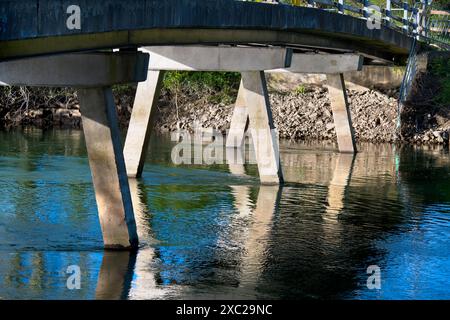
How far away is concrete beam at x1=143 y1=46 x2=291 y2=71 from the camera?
25000 millimetres

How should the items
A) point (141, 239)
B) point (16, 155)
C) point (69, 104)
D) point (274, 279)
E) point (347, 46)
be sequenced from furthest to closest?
point (69, 104)
point (16, 155)
point (347, 46)
point (141, 239)
point (274, 279)

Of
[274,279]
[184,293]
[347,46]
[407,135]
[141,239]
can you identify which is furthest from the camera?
[407,135]

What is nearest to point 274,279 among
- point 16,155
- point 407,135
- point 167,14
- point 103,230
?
point 103,230

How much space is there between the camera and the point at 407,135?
40.1 meters

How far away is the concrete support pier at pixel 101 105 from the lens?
642 inches

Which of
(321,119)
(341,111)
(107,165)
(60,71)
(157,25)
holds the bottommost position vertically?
(321,119)

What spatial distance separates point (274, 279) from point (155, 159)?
53.8ft

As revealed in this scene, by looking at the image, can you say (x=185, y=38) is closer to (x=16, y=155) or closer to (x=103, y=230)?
(x=103, y=230)

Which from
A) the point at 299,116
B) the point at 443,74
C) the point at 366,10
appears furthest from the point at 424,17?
the point at 366,10

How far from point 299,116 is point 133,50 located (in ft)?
79.4

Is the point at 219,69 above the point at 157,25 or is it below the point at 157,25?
below

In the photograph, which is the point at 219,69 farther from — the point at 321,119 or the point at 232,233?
the point at 321,119

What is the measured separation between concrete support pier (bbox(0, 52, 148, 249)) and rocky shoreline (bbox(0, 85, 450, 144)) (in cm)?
2395

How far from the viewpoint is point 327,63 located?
32781 mm
